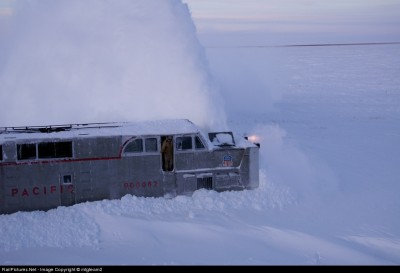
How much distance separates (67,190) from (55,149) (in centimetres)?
121

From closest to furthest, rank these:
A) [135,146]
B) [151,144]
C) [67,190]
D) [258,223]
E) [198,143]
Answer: [258,223]
[67,190]
[135,146]
[151,144]
[198,143]

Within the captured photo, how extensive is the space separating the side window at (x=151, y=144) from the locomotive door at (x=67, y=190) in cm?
227

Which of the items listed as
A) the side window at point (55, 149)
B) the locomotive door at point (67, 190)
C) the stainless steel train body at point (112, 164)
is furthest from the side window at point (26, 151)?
the locomotive door at point (67, 190)

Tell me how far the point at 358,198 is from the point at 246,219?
14.1 ft

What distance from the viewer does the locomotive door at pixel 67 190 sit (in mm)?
11594

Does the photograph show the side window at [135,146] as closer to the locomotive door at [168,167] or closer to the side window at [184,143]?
the locomotive door at [168,167]

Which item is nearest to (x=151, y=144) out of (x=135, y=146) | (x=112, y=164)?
(x=135, y=146)

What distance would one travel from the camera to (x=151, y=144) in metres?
12.1

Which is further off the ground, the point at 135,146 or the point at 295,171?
the point at 135,146

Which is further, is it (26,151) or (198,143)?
(198,143)

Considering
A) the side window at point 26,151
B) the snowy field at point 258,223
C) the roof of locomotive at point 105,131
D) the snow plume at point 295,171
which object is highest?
the roof of locomotive at point 105,131

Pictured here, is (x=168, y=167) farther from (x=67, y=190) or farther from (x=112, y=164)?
(x=67, y=190)

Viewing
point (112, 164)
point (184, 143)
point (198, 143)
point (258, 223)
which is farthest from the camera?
point (198, 143)

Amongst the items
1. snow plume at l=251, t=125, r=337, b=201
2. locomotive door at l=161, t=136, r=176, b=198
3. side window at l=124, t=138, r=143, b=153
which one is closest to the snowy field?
snow plume at l=251, t=125, r=337, b=201
